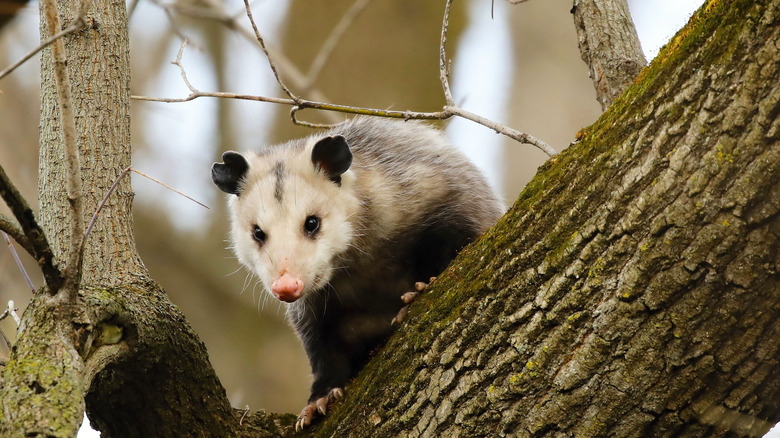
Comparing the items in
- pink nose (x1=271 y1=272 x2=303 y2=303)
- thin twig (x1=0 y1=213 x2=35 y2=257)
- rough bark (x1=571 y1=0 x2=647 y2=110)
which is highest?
rough bark (x1=571 y1=0 x2=647 y2=110)

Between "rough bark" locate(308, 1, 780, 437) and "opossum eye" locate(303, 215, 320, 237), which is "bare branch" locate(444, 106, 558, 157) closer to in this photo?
"rough bark" locate(308, 1, 780, 437)

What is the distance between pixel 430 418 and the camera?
7.58 feet

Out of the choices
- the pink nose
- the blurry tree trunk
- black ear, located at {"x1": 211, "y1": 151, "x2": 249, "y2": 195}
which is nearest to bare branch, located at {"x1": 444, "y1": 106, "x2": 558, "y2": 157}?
the blurry tree trunk

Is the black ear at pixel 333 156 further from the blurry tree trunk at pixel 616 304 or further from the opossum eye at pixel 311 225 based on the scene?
the blurry tree trunk at pixel 616 304

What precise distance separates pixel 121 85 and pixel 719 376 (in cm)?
240

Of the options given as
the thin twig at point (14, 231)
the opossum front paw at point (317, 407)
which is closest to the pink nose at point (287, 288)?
the opossum front paw at point (317, 407)

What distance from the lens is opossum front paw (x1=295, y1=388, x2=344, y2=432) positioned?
2961mm

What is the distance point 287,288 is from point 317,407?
0.57m

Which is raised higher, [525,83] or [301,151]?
[525,83]

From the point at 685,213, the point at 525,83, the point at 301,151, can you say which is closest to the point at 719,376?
the point at 685,213

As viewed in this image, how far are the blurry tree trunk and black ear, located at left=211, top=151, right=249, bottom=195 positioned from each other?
1007 mm

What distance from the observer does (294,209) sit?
314 cm

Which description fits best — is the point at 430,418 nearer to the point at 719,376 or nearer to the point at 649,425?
the point at 649,425

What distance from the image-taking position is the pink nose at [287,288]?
9.00ft
